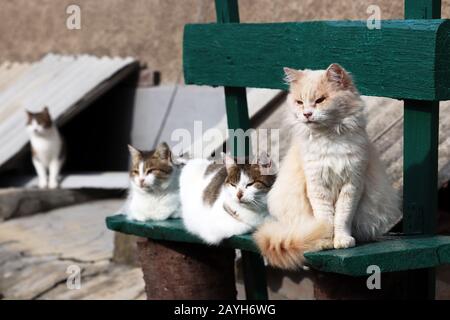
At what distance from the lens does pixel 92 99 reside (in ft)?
23.6

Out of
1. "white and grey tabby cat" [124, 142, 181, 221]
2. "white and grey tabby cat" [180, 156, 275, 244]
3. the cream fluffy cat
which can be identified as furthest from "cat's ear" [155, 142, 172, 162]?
the cream fluffy cat

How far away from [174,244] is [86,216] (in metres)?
2.43

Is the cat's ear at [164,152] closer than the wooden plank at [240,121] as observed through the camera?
Answer: No

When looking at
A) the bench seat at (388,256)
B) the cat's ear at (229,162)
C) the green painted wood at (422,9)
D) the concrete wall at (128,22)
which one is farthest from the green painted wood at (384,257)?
the concrete wall at (128,22)

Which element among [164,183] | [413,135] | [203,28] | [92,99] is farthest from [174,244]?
[92,99]

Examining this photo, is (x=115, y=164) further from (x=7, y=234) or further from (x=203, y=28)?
(x=203, y=28)

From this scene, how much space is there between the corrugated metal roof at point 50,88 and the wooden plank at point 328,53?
2.94m

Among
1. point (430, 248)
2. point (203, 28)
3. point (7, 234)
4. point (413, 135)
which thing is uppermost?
point (203, 28)

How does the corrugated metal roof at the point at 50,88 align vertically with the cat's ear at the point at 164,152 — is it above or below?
above

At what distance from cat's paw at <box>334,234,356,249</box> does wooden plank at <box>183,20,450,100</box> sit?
54 cm

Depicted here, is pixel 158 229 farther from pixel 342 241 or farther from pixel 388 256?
pixel 388 256

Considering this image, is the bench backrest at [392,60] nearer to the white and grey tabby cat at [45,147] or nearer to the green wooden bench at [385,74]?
the green wooden bench at [385,74]

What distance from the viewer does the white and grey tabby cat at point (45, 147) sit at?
23.2 ft

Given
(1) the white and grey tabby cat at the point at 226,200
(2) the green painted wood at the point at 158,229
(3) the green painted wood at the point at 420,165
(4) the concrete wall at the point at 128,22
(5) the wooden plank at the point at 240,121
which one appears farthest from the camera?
(4) the concrete wall at the point at 128,22
